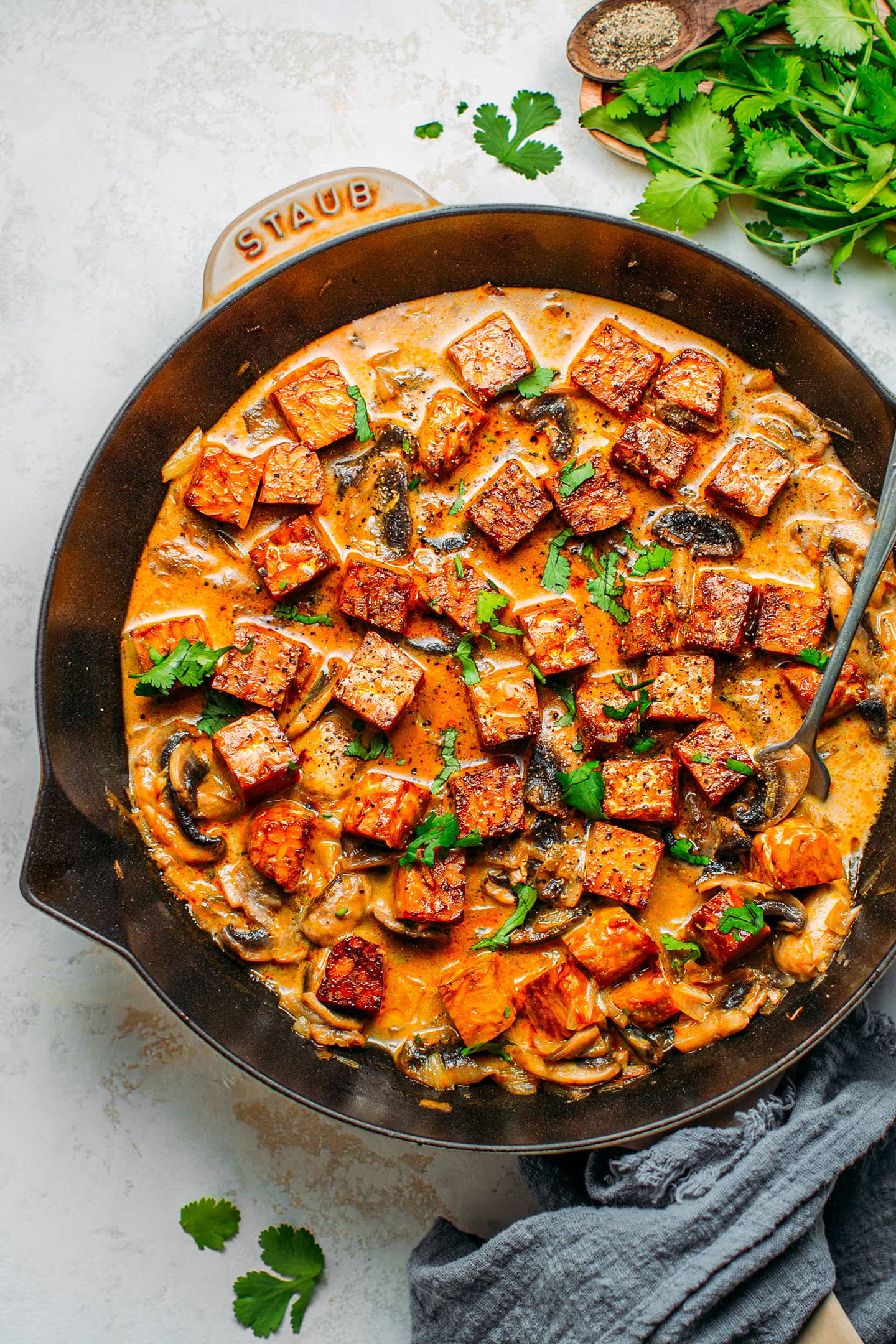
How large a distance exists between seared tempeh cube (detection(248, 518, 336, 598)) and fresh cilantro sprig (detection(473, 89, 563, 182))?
6.00 feet

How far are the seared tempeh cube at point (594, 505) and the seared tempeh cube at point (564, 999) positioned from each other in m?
1.79

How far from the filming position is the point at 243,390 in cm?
419

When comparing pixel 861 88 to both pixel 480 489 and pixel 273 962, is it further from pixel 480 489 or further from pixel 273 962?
pixel 273 962

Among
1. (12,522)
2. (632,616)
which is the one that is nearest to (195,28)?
(12,522)

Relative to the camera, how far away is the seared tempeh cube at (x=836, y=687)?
3.98 metres

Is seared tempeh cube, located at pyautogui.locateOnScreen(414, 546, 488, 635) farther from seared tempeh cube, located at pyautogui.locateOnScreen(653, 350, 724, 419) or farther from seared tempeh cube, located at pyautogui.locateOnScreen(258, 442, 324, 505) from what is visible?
seared tempeh cube, located at pyautogui.locateOnScreen(653, 350, 724, 419)

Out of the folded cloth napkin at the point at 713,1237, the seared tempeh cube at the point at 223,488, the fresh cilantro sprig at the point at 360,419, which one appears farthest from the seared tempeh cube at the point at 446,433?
the folded cloth napkin at the point at 713,1237

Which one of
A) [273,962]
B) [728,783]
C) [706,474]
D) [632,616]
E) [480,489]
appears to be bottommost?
[273,962]

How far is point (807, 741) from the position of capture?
155 inches

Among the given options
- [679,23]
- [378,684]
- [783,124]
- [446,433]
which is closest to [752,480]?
[446,433]

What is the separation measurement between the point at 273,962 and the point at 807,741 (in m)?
2.39

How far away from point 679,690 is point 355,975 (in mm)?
1749

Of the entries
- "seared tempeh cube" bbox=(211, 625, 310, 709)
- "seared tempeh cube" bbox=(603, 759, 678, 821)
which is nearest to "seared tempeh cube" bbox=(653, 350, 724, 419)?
"seared tempeh cube" bbox=(603, 759, 678, 821)

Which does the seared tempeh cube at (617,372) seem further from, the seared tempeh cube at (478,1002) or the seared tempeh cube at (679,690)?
the seared tempeh cube at (478,1002)
